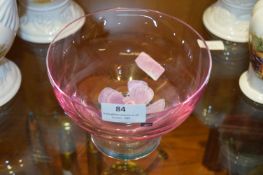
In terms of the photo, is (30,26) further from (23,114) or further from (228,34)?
(228,34)

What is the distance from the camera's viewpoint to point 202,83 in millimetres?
596

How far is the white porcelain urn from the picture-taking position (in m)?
0.61

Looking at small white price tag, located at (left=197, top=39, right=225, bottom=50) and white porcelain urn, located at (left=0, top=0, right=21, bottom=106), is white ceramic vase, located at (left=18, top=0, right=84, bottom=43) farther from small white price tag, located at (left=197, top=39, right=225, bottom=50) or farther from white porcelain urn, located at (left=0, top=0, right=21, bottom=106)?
small white price tag, located at (left=197, top=39, right=225, bottom=50)

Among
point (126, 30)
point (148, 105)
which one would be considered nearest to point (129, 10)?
point (126, 30)

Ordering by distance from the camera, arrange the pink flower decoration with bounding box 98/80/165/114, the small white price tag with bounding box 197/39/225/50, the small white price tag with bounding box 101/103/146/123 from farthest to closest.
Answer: the small white price tag with bounding box 197/39/225/50 → the pink flower decoration with bounding box 98/80/165/114 → the small white price tag with bounding box 101/103/146/123

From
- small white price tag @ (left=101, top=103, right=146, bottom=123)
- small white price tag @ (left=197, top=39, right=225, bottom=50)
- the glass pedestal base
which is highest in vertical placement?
small white price tag @ (left=101, top=103, right=146, bottom=123)

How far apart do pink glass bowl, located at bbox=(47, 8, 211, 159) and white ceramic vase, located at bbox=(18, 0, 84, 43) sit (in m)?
0.07

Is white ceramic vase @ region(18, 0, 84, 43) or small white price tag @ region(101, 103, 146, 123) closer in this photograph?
small white price tag @ region(101, 103, 146, 123)

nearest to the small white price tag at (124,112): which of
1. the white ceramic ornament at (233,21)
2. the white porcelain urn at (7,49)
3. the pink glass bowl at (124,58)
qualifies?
the pink glass bowl at (124,58)

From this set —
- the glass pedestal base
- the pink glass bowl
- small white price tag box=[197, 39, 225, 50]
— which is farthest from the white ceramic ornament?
the glass pedestal base

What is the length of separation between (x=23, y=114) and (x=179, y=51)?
9.3 inches

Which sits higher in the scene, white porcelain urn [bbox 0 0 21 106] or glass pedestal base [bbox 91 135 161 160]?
white porcelain urn [bbox 0 0 21 106]

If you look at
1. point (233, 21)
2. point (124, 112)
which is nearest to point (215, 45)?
point (233, 21)

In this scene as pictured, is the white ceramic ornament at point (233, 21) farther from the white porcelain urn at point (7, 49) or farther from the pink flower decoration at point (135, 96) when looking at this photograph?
the white porcelain urn at point (7, 49)
